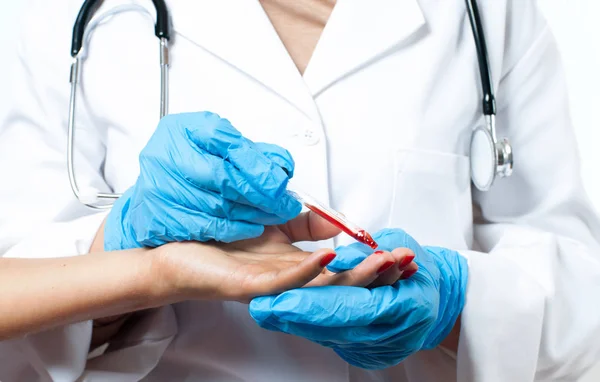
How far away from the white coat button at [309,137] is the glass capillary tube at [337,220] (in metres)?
0.13

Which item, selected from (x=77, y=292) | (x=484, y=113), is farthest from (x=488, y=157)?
(x=77, y=292)

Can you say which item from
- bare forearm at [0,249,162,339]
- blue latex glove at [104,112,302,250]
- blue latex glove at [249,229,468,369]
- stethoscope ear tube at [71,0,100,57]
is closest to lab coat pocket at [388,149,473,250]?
blue latex glove at [249,229,468,369]

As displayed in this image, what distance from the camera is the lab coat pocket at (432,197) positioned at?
0.88 meters

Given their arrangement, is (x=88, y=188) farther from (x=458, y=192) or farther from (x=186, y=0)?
(x=458, y=192)

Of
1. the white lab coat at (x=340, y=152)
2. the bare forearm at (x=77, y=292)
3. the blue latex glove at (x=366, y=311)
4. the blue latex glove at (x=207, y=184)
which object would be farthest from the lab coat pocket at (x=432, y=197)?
the bare forearm at (x=77, y=292)

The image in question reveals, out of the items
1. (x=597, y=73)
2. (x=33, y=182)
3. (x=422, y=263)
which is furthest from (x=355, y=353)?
(x=597, y=73)

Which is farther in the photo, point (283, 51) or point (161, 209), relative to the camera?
point (283, 51)

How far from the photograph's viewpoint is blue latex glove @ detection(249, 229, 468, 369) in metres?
0.62

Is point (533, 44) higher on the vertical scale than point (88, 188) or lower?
higher

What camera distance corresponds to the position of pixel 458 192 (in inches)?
36.3

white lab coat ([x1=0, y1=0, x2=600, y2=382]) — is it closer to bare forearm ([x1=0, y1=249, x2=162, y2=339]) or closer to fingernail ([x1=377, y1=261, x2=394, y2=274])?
bare forearm ([x1=0, y1=249, x2=162, y2=339])

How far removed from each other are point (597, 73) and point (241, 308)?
0.94 metres

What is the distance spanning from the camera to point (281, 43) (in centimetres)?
87

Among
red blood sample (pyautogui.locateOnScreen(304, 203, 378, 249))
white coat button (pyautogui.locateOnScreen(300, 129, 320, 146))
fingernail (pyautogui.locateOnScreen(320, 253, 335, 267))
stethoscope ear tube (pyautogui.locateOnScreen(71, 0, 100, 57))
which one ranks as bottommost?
red blood sample (pyautogui.locateOnScreen(304, 203, 378, 249))
